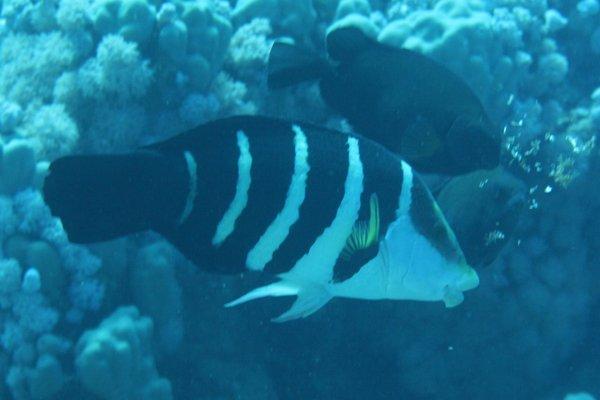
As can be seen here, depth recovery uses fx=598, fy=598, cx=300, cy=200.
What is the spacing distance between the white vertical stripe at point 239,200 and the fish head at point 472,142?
154 centimetres

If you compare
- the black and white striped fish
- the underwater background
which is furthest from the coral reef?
the black and white striped fish

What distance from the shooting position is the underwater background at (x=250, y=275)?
3.17 meters

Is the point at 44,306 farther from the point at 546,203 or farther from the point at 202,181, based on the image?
the point at 546,203

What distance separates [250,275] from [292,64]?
1.41 meters

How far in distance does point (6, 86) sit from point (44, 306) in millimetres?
1450

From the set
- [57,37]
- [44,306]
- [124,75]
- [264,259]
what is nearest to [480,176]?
[264,259]

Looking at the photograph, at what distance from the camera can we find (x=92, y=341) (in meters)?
3.05

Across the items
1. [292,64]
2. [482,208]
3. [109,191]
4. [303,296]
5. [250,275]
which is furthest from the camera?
[250,275]

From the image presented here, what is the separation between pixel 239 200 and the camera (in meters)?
1.58

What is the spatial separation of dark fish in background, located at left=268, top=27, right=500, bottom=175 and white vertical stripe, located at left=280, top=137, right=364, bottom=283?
127cm

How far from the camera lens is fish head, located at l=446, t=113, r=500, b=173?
2.85m

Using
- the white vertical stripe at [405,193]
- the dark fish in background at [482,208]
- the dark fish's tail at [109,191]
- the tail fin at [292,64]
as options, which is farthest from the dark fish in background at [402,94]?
the dark fish's tail at [109,191]

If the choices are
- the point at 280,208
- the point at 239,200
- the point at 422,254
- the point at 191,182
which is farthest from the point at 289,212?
the point at 422,254

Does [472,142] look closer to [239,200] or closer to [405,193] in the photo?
[405,193]
